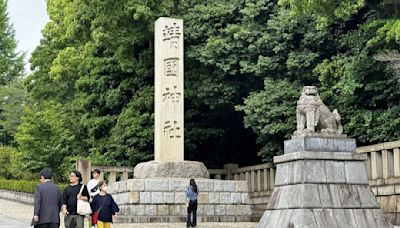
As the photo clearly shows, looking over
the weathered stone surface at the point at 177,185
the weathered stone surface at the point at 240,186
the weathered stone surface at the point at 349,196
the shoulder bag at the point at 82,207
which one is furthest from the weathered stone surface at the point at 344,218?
the weathered stone surface at the point at 240,186

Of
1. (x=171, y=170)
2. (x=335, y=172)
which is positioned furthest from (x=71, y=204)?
(x=171, y=170)

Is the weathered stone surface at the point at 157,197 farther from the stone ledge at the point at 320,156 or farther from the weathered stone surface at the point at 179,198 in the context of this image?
the stone ledge at the point at 320,156

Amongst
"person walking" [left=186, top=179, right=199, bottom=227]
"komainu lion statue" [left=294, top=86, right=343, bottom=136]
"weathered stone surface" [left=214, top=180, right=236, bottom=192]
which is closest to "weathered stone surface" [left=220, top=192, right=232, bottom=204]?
"weathered stone surface" [left=214, top=180, right=236, bottom=192]

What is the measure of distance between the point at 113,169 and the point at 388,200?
908cm

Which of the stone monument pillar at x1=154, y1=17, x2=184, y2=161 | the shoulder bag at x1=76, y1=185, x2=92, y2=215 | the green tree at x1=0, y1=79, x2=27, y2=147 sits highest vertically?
the green tree at x1=0, y1=79, x2=27, y2=147

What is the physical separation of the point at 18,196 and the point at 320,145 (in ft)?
65.0

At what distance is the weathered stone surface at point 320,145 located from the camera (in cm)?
1049

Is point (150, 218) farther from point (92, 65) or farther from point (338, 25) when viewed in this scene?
point (92, 65)

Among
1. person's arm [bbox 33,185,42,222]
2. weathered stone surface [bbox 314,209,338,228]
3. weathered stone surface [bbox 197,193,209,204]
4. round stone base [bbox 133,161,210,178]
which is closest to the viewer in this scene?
person's arm [bbox 33,185,42,222]

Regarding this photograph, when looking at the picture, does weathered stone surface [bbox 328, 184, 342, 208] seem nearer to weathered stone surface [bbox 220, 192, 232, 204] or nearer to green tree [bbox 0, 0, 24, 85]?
weathered stone surface [bbox 220, 192, 232, 204]

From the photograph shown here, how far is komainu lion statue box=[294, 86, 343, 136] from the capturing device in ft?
35.8

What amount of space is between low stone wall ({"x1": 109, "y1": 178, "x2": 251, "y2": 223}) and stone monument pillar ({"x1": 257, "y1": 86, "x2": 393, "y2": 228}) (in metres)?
6.25

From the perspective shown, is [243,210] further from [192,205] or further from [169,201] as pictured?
[192,205]

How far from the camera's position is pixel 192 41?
21.9 metres
